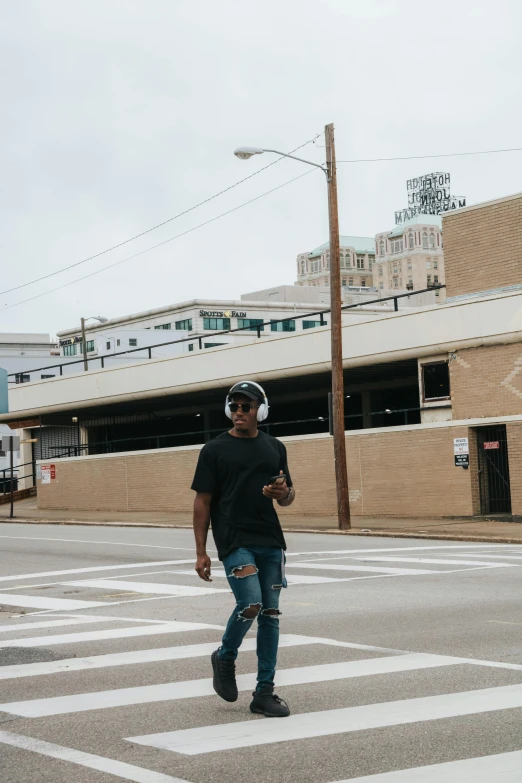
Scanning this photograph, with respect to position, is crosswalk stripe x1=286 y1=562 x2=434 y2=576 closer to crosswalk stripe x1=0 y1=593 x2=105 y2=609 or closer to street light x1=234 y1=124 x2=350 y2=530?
crosswalk stripe x1=0 y1=593 x2=105 y2=609

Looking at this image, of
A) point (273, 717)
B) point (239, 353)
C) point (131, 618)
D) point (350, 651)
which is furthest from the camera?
point (239, 353)

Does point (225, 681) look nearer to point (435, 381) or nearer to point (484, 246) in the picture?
point (484, 246)

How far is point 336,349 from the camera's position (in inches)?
1088

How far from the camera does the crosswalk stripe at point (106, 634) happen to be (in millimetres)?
10211

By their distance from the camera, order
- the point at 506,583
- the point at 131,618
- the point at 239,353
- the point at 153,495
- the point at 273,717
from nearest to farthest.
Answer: the point at 273,717
the point at 131,618
the point at 506,583
the point at 239,353
the point at 153,495

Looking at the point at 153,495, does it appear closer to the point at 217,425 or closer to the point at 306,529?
the point at 217,425

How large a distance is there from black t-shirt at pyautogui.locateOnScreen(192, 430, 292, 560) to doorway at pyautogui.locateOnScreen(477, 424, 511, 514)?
73.8 ft

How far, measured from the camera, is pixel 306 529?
2786cm

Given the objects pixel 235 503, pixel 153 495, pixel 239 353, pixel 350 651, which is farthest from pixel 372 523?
pixel 235 503

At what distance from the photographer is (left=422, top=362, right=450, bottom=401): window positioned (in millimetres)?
30484

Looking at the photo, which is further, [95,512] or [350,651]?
[95,512]

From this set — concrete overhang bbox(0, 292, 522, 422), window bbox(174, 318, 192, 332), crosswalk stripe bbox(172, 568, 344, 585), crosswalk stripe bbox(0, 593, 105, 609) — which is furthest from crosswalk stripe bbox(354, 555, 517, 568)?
window bbox(174, 318, 192, 332)

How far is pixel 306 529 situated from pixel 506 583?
14063mm

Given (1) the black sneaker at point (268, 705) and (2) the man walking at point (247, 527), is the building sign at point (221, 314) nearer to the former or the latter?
(2) the man walking at point (247, 527)
